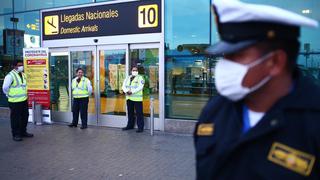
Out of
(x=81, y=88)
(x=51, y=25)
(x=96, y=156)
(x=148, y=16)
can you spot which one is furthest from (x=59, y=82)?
(x=96, y=156)

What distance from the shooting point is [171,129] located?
1029 cm

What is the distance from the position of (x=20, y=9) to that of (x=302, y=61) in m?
9.79

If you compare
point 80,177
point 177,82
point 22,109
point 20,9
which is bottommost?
point 80,177

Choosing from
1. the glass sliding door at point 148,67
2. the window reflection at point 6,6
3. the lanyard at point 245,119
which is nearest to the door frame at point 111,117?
the glass sliding door at point 148,67

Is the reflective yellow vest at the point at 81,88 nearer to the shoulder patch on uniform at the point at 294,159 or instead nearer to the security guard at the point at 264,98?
the security guard at the point at 264,98

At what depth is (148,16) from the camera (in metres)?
10.5

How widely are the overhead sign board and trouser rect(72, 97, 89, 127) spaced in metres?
2.03

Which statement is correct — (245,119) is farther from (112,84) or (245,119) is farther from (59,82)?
(59,82)

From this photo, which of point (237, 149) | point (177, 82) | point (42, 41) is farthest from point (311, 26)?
point (42, 41)

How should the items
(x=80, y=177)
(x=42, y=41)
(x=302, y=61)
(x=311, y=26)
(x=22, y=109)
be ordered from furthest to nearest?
(x=42, y=41) < (x=22, y=109) < (x=302, y=61) < (x=80, y=177) < (x=311, y=26)

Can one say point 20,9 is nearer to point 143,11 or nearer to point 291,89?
point 143,11

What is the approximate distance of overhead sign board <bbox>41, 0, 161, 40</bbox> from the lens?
1055 centimetres

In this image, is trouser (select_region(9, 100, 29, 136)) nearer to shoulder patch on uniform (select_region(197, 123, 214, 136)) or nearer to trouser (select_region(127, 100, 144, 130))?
trouser (select_region(127, 100, 144, 130))

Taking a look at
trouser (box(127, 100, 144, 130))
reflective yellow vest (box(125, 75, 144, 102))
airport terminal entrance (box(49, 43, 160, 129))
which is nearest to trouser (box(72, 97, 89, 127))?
airport terminal entrance (box(49, 43, 160, 129))
